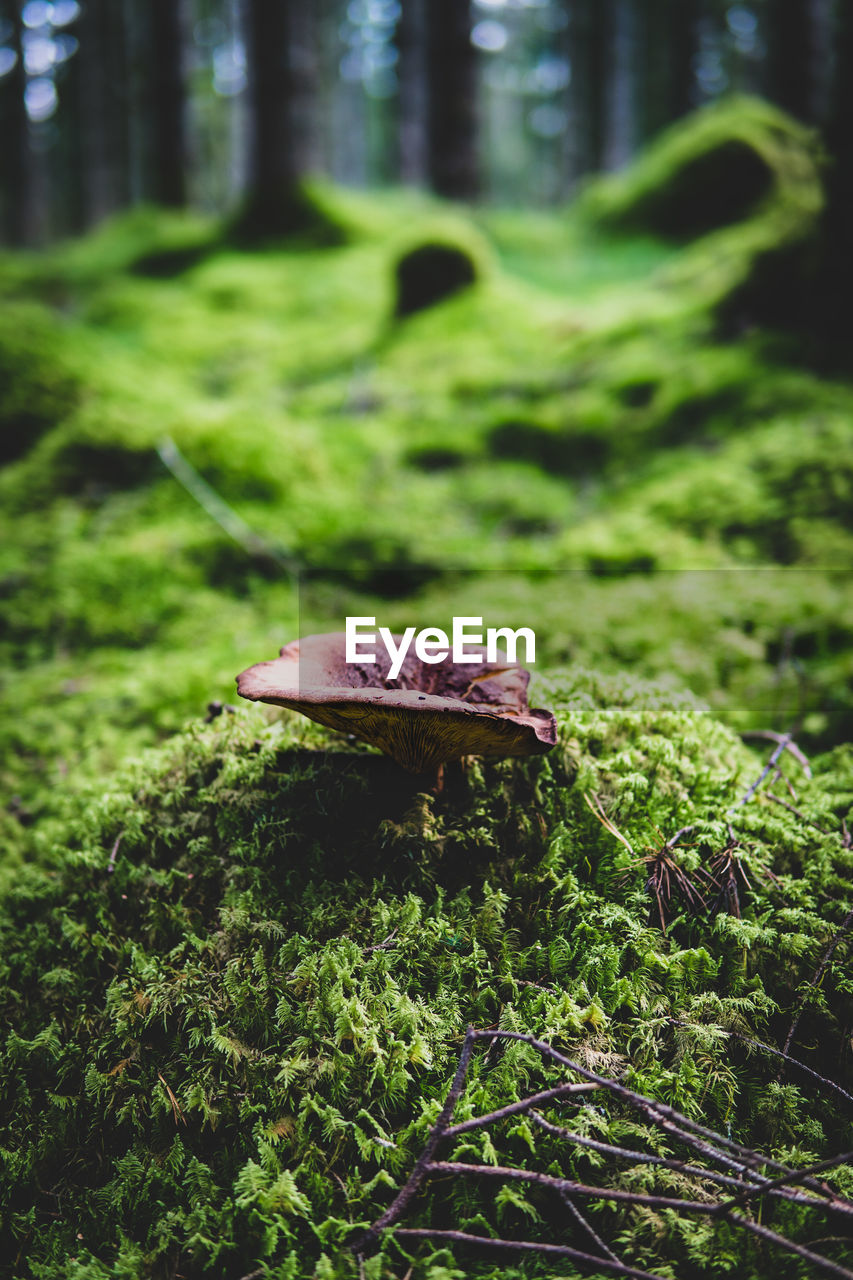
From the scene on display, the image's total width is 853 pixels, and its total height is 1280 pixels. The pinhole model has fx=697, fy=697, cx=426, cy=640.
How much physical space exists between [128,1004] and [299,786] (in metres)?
0.64

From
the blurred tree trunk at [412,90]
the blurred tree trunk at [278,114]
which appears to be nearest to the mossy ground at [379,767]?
the blurred tree trunk at [278,114]

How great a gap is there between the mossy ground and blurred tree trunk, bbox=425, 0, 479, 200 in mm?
5676

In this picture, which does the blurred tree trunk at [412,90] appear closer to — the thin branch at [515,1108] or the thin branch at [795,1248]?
the thin branch at [515,1108]

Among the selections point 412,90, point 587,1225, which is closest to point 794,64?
point 412,90

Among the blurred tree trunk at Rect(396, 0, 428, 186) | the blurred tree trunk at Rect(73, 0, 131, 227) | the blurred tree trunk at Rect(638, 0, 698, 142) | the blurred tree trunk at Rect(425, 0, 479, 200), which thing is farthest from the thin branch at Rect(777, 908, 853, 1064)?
the blurred tree trunk at Rect(73, 0, 131, 227)

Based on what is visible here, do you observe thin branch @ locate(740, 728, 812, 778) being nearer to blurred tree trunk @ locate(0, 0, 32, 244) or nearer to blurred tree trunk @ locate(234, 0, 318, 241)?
blurred tree trunk @ locate(234, 0, 318, 241)

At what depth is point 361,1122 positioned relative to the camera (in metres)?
1.44

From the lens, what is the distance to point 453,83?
31.4 ft

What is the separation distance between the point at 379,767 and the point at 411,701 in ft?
1.83

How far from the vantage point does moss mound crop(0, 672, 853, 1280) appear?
1.36 meters

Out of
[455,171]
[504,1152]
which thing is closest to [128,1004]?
[504,1152]

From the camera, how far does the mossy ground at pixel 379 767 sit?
1.47 meters

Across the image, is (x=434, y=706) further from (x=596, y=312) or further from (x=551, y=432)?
(x=596, y=312)

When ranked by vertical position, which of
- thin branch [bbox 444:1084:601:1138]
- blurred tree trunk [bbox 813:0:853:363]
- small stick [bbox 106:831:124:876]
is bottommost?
thin branch [bbox 444:1084:601:1138]
